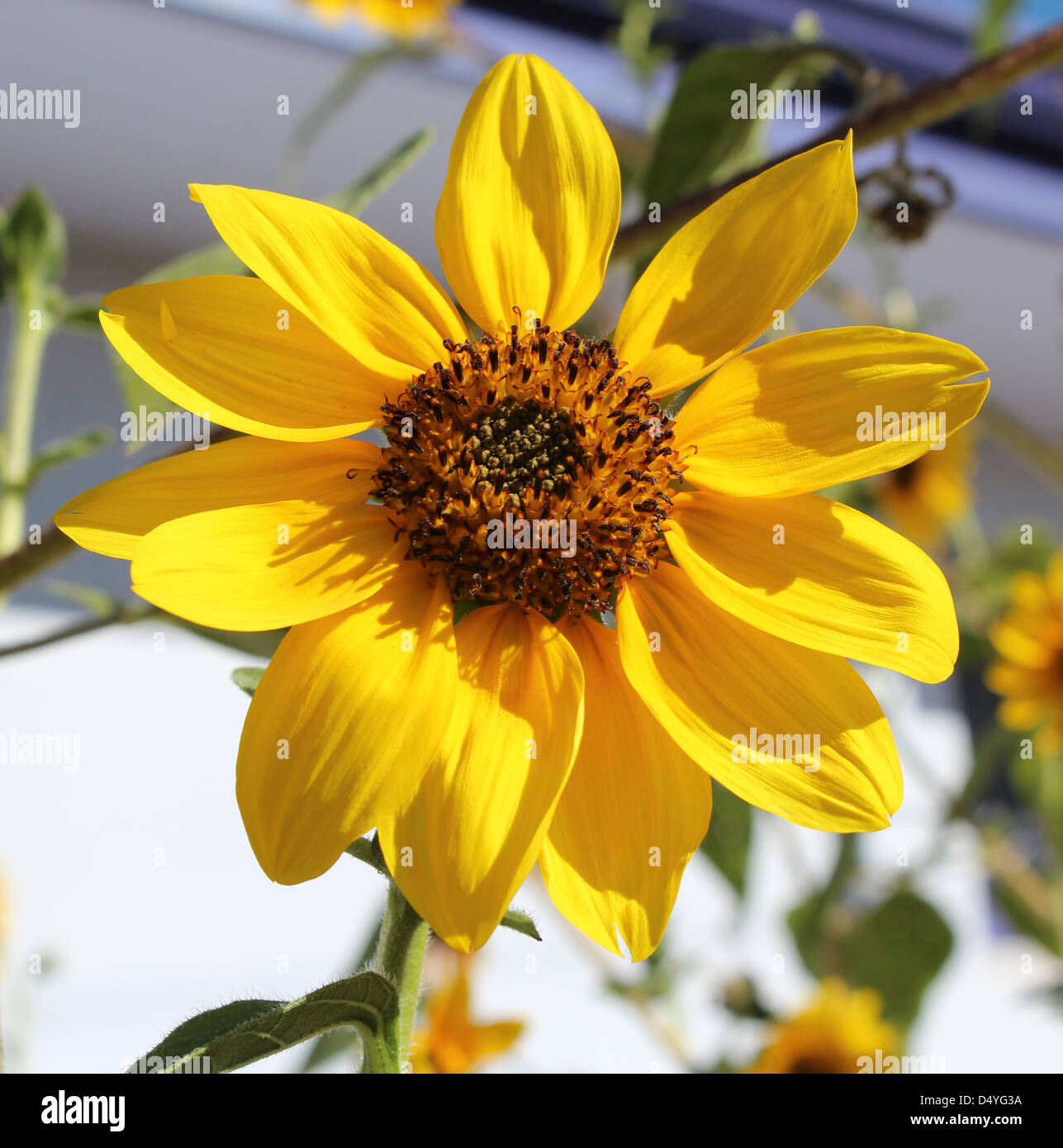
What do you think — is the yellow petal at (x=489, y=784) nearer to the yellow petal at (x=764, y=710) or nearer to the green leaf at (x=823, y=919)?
the yellow petal at (x=764, y=710)

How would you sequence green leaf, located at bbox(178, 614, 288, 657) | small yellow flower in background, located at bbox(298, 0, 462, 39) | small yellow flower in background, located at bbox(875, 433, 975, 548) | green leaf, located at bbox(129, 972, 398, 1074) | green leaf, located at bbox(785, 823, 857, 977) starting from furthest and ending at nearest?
small yellow flower in background, located at bbox(875, 433, 975, 548)
small yellow flower in background, located at bbox(298, 0, 462, 39)
green leaf, located at bbox(785, 823, 857, 977)
green leaf, located at bbox(178, 614, 288, 657)
green leaf, located at bbox(129, 972, 398, 1074)

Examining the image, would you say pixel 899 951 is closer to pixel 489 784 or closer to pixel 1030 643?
pixel 1030 643

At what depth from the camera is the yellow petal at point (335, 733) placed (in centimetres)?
21

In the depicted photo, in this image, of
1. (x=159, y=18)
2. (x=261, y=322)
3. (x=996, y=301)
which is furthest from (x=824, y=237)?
(x=996, y=301)

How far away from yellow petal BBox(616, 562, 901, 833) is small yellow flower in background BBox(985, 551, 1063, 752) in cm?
62

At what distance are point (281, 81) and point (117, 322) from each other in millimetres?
1093

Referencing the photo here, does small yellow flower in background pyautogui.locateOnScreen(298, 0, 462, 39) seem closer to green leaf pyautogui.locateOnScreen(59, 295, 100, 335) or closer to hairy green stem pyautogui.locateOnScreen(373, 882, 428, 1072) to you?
green leaf pyautogui.locateOnScreen(59, 295, 100, 335)

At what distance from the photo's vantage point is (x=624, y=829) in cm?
24

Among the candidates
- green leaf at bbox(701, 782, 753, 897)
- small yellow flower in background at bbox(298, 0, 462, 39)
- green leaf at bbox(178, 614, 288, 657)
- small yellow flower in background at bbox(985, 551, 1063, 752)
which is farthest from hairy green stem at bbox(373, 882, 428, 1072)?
small yellow flower in background at bbox(298, 0, 462, 39)

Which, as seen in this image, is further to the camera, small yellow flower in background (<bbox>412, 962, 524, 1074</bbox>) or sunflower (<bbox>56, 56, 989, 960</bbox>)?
small yellow flower in background (<bbox>412, 962, 524, 1074</bbox>)

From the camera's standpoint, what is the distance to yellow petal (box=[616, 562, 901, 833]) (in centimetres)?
23

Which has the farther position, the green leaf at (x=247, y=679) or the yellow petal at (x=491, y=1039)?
the yellow petal at (x=491, y=1039)

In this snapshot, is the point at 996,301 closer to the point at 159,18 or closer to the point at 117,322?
the point at 159,18

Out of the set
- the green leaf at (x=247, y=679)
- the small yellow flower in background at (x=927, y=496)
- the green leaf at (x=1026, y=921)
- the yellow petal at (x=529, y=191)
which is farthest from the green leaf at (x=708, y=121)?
the small yellow flower in background at (x=927, y=496)
